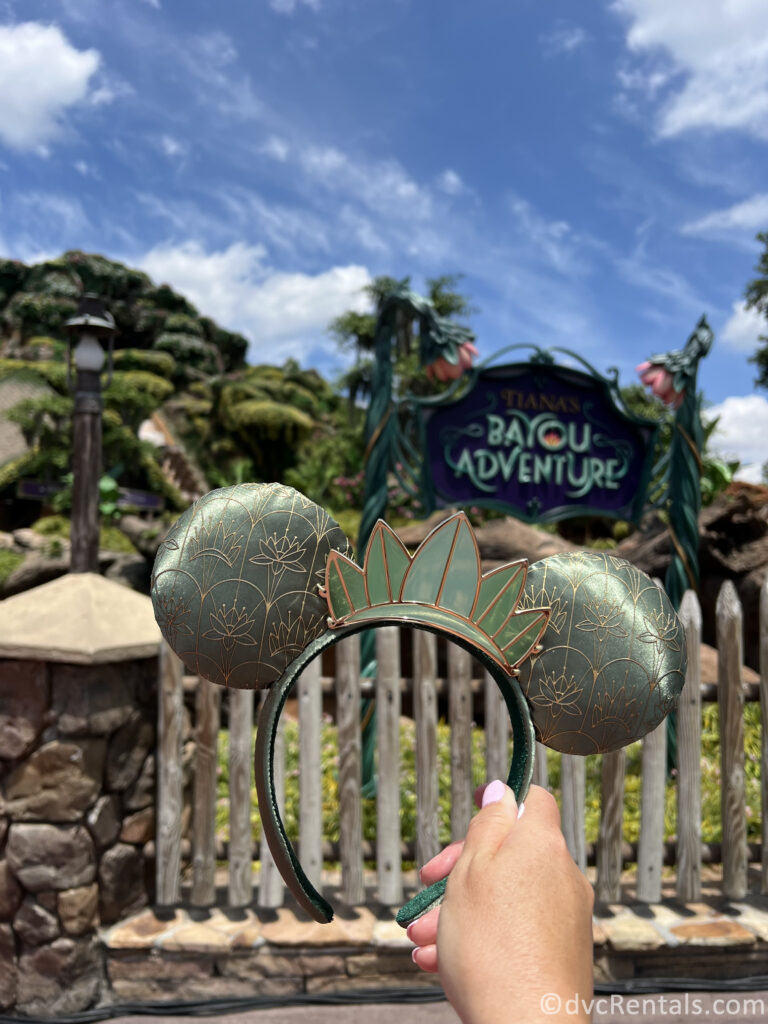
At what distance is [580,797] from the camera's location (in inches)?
109

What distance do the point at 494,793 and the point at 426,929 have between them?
183mm

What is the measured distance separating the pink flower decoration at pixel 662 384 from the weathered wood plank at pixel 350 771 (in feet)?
9.51

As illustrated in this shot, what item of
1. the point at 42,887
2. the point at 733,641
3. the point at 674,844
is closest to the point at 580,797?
the point at 674,844

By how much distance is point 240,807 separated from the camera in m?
2.72

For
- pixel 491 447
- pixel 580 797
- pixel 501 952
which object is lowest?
pixel 580 797

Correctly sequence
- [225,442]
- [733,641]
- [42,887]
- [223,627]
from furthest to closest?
[225,442]
[733,641]
[42,887]
[223,627]

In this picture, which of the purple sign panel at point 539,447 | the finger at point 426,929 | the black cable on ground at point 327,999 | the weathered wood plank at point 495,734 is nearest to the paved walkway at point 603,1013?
the black cable on ground at point 327,999

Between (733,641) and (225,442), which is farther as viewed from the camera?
(225,442)

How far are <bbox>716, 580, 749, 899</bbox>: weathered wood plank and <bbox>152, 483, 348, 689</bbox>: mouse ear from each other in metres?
2.42

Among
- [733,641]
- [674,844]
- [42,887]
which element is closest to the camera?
[42,887]

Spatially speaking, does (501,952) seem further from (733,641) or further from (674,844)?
(674,844)

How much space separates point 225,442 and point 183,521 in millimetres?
20473

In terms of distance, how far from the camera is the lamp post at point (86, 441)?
3.23 m

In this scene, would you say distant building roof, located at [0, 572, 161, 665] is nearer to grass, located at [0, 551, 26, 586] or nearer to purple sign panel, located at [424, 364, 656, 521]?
purple sign panel, located at [424, 364, 656, 521]
